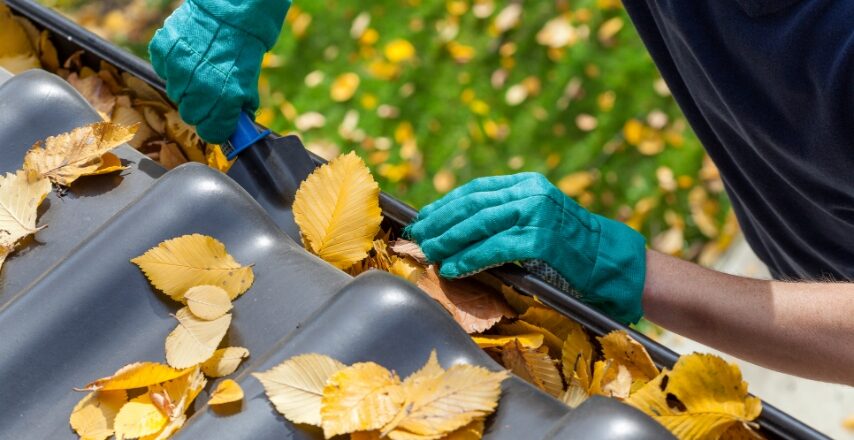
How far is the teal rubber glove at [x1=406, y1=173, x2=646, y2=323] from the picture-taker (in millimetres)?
1259

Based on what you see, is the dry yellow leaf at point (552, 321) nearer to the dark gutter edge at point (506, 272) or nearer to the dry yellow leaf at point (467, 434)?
the dark gutter edge at point (506, 272)

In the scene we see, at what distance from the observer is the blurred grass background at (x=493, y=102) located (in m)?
2.82

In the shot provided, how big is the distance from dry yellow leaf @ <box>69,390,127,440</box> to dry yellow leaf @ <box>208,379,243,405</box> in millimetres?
137

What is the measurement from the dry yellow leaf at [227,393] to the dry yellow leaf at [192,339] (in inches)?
2.7

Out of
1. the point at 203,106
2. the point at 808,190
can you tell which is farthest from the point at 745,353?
the point at 203,106

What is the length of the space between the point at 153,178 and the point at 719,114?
3.36ft

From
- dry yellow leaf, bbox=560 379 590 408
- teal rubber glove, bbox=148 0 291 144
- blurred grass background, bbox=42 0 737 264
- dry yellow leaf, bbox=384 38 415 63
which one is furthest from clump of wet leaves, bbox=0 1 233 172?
dry yellow leaf, bbox=384 38 415 63

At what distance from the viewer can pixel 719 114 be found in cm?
161

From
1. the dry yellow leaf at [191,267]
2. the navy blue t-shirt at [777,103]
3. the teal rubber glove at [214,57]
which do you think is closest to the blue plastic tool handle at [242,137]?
the teal rubber glove at [214,57]

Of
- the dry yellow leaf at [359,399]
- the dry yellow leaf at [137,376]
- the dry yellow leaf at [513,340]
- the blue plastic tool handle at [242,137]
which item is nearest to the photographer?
the dry yellow leaf at [359,399]

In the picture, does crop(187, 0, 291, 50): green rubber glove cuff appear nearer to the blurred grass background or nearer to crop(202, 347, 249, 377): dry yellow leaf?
crop(202, 347, 249, 377): dry yellow leaf

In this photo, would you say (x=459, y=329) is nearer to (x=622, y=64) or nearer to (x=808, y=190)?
(x=808, y=190)

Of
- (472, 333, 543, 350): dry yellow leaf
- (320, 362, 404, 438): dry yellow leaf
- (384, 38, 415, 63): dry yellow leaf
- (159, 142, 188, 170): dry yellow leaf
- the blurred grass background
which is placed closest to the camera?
(320, 362, 404, 438): dry yellow leaf

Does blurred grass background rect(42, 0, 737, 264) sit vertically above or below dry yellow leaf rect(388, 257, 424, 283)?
below
